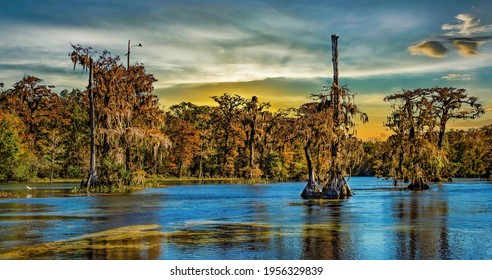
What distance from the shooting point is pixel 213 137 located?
3428 inches

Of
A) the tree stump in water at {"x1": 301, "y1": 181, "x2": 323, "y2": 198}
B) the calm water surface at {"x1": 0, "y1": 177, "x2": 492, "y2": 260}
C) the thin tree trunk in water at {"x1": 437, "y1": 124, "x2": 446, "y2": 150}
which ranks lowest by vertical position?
the calm water surface at {"x1": 0, "y1": 177, "x2": 492, "y2": 260}

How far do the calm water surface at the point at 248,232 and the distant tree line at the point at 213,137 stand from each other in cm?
1035

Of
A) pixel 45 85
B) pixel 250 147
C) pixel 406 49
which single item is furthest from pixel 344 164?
pixel 45 85

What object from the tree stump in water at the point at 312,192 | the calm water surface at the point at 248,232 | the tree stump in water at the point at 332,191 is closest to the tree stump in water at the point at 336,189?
the tree stump in water at the point at 332,191

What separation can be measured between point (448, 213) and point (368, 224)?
7009 millimetres

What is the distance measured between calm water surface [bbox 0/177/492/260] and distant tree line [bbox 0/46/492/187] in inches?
407

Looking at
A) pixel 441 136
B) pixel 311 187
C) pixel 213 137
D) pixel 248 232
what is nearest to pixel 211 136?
pixel 213 137

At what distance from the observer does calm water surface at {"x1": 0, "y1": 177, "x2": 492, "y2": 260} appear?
51.6ft

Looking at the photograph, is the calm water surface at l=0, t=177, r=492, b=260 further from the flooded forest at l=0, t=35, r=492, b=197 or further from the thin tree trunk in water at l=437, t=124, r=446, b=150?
the thin tree trunk in water at l=437, t=124, r=446, b=150

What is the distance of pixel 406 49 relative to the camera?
97.5ft

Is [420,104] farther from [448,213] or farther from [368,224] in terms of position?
[368,224]

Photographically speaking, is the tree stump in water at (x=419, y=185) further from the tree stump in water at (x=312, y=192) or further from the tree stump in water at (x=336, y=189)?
the tree stump in water at (x=312, y=192)

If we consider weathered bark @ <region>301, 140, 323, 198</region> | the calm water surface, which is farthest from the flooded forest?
the calm water surface

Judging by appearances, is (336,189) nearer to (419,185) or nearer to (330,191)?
(330,191)
